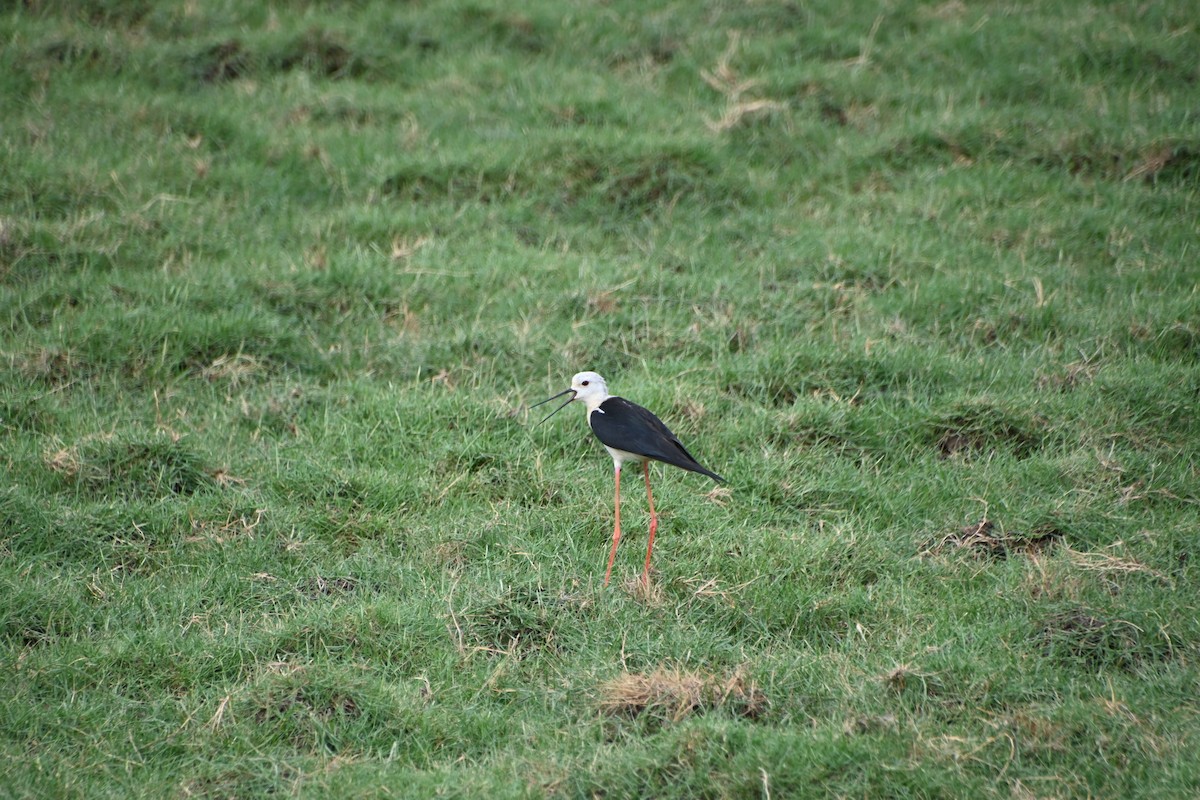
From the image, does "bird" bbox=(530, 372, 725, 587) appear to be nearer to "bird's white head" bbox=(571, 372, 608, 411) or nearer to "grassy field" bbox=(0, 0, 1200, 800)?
"bird's white head" bbox=(571, 372, 608, 411)

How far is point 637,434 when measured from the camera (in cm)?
554

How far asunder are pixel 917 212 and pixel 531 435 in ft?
11.9

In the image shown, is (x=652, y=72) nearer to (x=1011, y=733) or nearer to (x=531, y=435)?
(x=531, y=435)

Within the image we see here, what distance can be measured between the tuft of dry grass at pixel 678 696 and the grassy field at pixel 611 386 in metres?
0.02

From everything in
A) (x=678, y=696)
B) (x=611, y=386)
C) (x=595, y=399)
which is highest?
(x=595, y=399)

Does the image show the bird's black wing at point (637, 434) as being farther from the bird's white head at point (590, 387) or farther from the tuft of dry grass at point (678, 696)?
the tuft of dry grass at point (678, 696)

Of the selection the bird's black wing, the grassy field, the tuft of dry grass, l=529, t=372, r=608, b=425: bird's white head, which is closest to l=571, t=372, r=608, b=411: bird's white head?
l=529, t=372, r=608, b=425: bird's white head

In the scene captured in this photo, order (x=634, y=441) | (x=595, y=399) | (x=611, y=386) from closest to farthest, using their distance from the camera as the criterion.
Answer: (x=634, y=441) < (x=595, y=399) < (x=611, y=386)

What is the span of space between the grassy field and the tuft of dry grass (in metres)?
0.02

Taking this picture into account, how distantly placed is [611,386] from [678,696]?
8.84 ft

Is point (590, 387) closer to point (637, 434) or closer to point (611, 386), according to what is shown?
point (637, 434)

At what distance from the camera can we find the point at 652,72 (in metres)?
10.4

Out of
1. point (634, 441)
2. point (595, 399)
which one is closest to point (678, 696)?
point (634, 441)

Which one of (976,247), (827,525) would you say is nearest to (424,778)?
(827,525)
